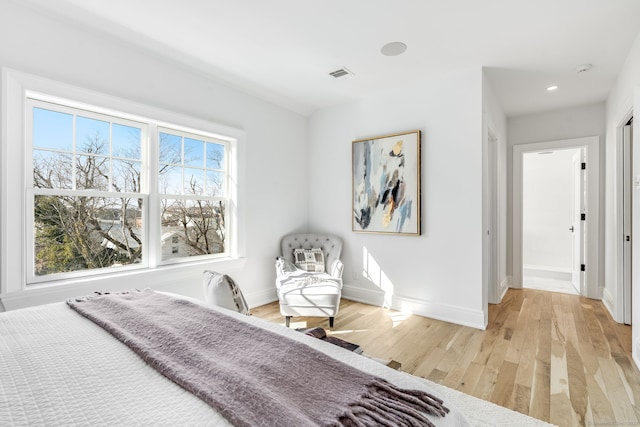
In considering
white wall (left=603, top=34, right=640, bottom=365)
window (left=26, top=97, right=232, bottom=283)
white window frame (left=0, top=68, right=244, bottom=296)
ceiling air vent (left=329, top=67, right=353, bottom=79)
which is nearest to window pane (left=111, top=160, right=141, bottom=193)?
window (left=26, top=97, right=232, bottom=283)

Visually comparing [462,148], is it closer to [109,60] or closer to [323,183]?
[323,183]

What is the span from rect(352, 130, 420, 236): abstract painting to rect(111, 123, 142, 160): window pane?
239cm

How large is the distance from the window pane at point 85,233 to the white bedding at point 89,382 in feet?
4.00

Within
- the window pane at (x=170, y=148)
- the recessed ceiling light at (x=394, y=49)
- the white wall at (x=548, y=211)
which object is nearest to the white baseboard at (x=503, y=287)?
the white wall at (x=548, y=211)

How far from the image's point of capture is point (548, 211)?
6.09 meters

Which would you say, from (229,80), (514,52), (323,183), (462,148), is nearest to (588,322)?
(462,148)

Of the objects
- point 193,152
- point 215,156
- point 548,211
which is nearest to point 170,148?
point 193,152

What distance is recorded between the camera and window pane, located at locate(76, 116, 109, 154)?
8.12 ft

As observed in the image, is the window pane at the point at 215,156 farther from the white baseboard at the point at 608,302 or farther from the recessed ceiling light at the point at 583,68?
the white baseboard at the point at 608,302

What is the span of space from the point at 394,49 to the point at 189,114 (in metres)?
2.04

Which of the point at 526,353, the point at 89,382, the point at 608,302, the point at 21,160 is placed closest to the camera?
the point at 89,382

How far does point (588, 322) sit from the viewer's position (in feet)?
10.6

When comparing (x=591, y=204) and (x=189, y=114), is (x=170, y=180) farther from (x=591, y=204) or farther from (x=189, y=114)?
(x=591, y=204)

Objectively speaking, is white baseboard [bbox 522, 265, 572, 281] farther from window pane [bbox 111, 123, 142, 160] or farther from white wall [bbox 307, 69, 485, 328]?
window pane [bbox 111, 123, 142, 160]
